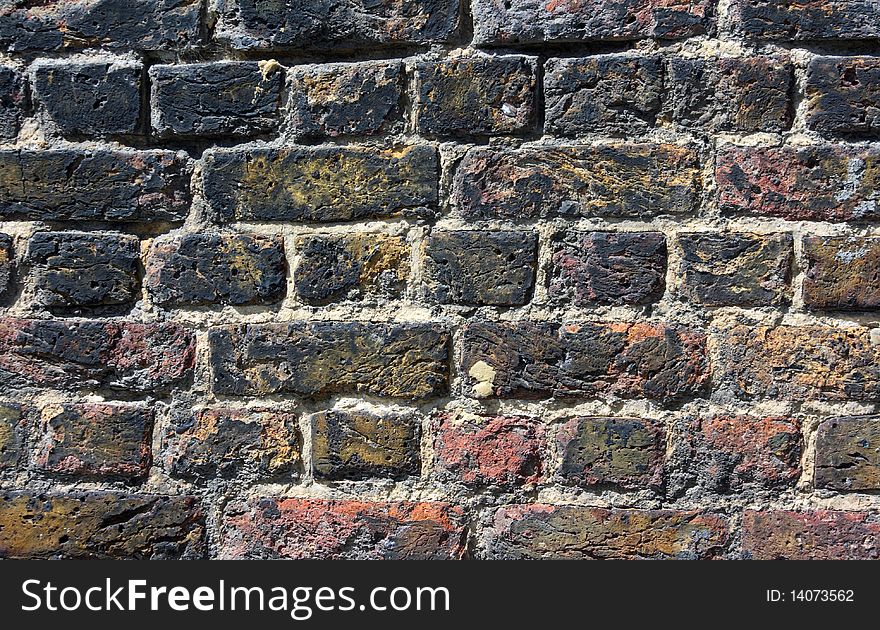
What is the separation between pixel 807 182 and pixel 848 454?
1.20ft

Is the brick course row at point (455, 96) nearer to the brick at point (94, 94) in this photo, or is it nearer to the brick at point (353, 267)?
the brick at point (94, 94)

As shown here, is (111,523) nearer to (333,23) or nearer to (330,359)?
(330,359)

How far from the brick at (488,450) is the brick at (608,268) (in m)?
0.19

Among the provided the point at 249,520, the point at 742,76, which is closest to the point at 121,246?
the point at 249,520

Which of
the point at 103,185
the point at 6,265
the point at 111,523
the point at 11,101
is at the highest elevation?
the point at 11,101

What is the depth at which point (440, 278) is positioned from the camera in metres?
1.02

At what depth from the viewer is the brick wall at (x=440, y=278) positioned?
99 cm

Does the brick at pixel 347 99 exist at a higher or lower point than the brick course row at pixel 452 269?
higher

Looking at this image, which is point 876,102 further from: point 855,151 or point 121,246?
point 121,246

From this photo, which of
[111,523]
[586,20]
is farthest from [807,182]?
[111,523]

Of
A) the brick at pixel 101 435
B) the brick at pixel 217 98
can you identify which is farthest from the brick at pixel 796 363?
the brick at pixel 101 435

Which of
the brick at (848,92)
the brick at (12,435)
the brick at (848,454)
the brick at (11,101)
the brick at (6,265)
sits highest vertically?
the brick at (848,92)

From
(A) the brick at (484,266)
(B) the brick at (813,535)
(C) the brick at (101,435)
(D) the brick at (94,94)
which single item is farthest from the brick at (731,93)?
(C) the brick at (101,435)

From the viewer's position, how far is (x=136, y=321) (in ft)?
3.47
